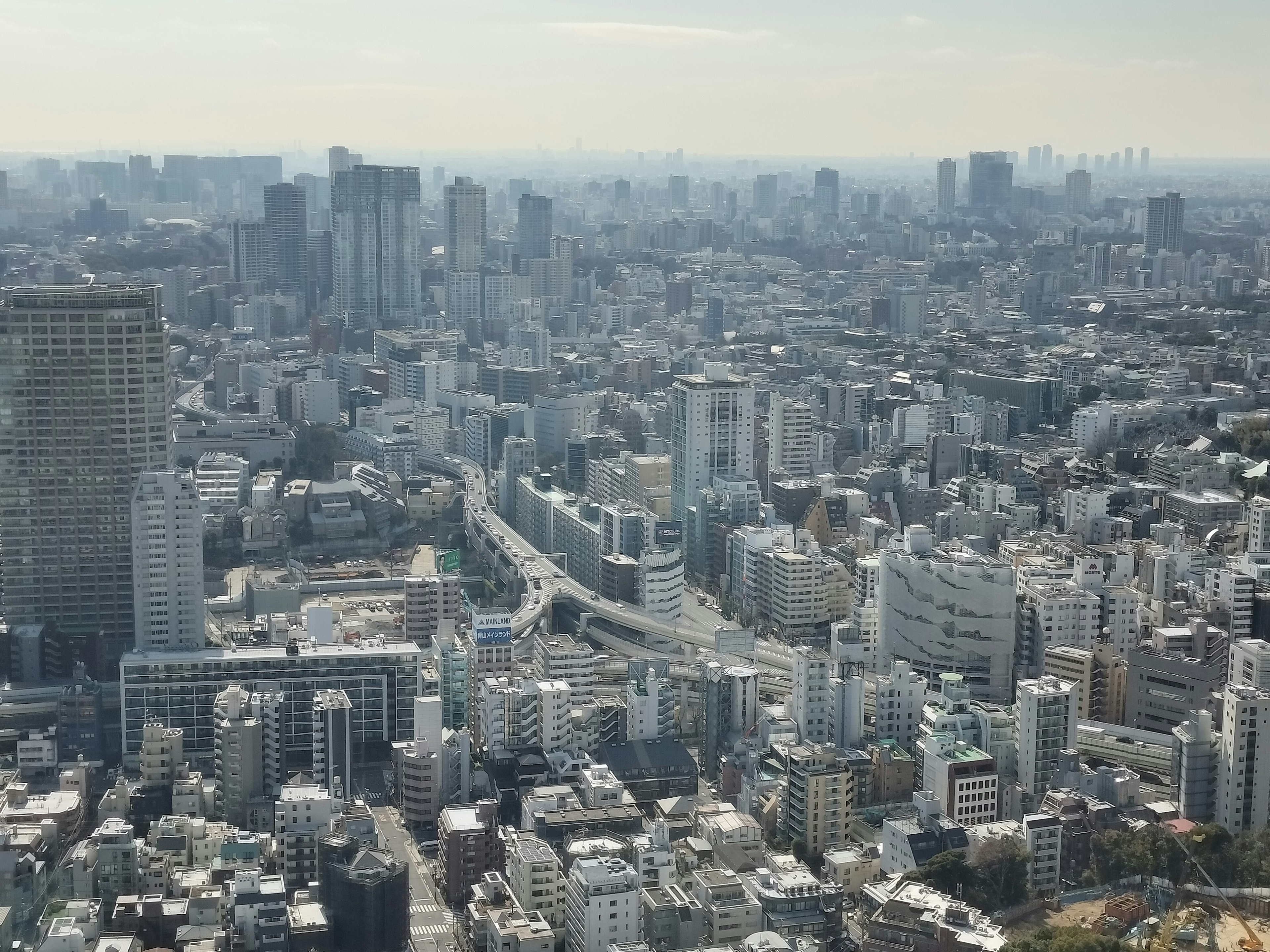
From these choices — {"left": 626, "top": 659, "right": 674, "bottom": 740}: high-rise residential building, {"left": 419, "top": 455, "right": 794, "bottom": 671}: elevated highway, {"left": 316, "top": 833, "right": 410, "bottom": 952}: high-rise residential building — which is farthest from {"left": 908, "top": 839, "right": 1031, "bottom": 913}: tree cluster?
{"left": 419, "top": 455, "right": 794, "bottom": 671}: elevated highway

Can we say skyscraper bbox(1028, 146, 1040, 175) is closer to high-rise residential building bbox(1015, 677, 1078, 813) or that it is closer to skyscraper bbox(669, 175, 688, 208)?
skyscraper bbox(669, 175, 688, 208)

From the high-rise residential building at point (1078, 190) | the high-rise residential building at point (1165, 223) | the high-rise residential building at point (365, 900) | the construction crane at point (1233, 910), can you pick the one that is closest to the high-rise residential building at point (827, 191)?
the high-rise residential building at point (1078, 190)

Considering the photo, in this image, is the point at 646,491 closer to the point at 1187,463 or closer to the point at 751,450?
the point at 751,450

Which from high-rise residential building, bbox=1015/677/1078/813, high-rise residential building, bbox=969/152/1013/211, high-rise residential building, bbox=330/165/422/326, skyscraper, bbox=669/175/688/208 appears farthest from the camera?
skyscraper, bbox=669/175/688/208

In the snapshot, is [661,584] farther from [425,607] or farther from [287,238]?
[287,238]

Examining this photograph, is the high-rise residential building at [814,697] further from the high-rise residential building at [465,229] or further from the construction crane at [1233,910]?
the high-rise residential building at [465,229]

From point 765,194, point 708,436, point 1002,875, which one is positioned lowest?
point 1002,875

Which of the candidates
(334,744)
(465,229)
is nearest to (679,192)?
(465,229)
